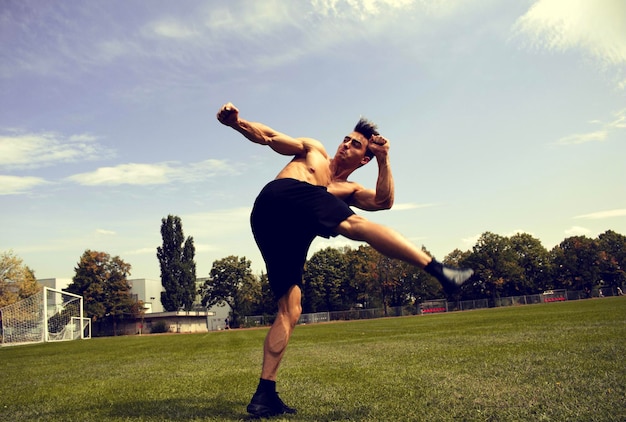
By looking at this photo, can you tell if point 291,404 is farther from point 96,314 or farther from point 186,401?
point 96,314

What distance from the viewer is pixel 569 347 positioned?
621 centimetres

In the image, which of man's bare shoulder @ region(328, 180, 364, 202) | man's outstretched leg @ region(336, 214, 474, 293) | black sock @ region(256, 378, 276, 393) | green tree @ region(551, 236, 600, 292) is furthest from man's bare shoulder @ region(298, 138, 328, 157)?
→ green tree @ region(551, 236, 600, 292)

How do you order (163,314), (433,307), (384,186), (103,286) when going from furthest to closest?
1. (163,314)
2. (433,307)
3. (103,286)
4. (384,186)

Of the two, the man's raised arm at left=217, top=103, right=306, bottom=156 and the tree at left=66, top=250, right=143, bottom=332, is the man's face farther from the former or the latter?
the tree at left=66, top=250, right=143, bottom=332

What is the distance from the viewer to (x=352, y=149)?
4105mm

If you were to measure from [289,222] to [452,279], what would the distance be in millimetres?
1326

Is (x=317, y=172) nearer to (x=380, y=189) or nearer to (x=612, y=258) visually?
(x=380, y=189)

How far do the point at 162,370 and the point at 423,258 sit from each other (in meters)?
6.10

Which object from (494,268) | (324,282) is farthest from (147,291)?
(494,268)

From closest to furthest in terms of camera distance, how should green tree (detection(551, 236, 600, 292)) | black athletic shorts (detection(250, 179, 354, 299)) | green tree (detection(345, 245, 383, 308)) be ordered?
black athletic shorts (detection(250, 179, 354, 299)) → green tree (detection(345, 245, 383, 308)) → green tree (detection(551, 236, 600, 292))

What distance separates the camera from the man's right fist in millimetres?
3756

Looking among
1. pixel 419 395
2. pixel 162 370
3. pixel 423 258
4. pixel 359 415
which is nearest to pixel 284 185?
pixel 423 258

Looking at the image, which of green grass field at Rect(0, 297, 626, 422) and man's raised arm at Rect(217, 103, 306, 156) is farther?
man's raised arm at Rect(217, 103, 306, 156)

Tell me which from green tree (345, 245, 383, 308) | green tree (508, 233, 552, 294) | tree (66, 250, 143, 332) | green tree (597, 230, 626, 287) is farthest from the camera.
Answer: green tree (597, 230, 626, 287)
